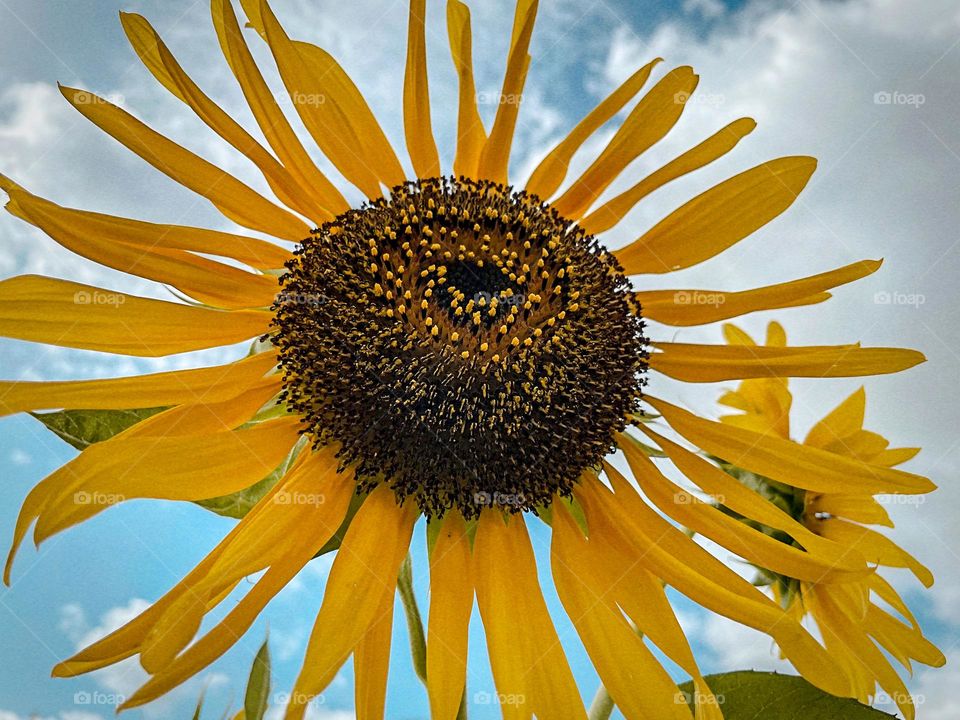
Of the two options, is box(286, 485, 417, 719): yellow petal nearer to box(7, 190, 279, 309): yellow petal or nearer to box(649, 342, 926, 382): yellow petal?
box(7, 190, 279, 309): yellow petal

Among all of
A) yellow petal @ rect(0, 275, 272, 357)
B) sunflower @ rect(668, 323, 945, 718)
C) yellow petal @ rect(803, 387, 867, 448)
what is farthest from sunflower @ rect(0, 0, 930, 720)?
yellow petal @ rect(803, 387, 867, 448)

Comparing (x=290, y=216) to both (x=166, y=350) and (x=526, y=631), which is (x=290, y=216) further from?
(x=526, y=631)

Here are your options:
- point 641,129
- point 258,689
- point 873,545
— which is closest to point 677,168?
point 641,129

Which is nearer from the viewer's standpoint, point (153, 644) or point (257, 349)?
point (153, 644)

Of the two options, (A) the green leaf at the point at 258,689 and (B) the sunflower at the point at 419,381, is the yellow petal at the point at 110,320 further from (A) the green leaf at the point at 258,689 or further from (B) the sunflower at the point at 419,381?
→ (A) the green leaf at the point at 258,689

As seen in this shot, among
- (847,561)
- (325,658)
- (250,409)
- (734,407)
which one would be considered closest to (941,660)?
(847,561)

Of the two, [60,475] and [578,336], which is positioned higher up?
[578,336]

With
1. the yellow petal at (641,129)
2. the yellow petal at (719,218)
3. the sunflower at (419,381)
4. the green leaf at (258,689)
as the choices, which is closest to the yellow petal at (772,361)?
the sunflower at (419,381)
